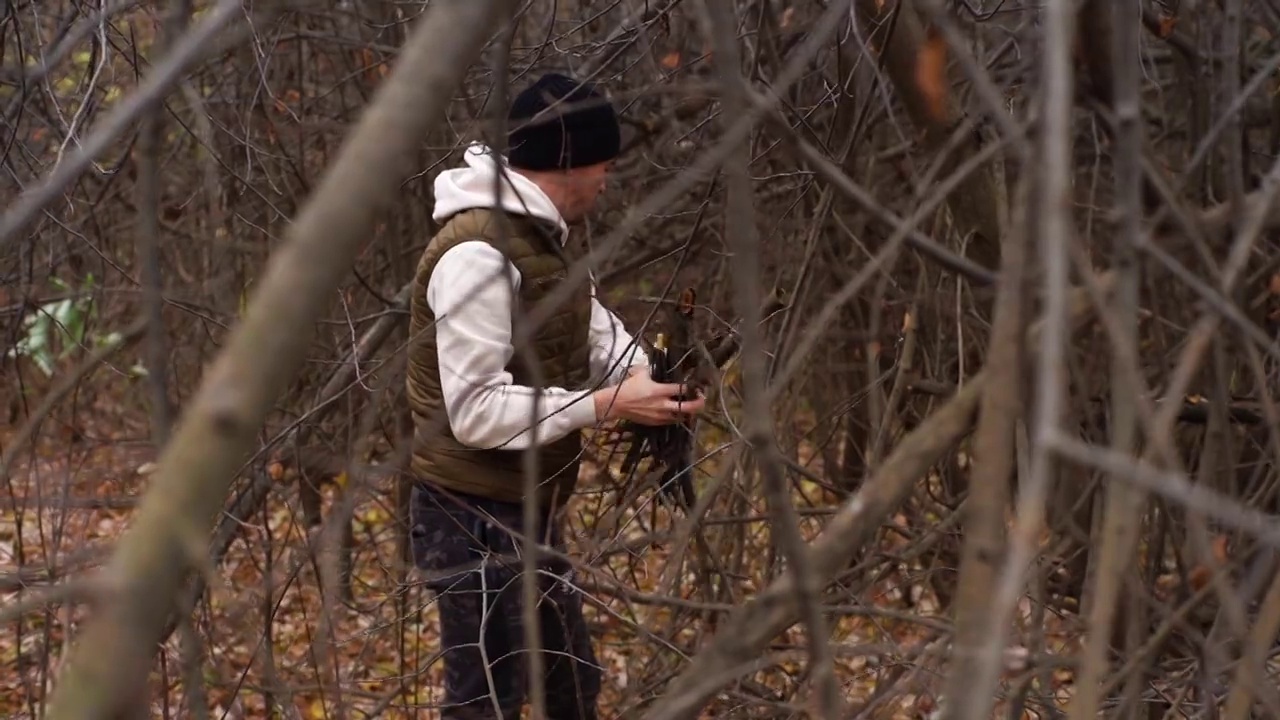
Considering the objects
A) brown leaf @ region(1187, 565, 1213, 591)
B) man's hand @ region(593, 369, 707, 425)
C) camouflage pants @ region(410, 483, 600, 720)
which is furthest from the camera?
camouflage pants @ region(410, 483, 600, 720)

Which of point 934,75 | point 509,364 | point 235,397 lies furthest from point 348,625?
point 235,397

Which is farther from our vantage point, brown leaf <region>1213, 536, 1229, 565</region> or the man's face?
the man's face

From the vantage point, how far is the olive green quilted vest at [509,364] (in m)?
2.87

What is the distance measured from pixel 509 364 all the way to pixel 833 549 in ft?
5.63

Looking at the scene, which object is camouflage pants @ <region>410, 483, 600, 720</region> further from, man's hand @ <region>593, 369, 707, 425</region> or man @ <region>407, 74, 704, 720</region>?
man's hand @ <region>593, 369, 707, 425</region>

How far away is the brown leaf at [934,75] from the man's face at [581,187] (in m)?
0.69

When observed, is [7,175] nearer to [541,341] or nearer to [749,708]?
[541,341]

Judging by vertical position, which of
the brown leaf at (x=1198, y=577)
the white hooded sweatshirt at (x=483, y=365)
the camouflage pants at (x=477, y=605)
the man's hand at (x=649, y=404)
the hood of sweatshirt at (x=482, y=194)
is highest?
the hood of sweatshirt at (x=482, y=194)

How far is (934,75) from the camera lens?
7.27 ft

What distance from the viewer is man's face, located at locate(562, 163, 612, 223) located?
9.64 ft

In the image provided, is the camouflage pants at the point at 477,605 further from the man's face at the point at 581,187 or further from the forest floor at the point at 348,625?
the man's face at the point at 581,187

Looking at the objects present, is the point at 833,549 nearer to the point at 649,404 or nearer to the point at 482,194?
the point at 649,404

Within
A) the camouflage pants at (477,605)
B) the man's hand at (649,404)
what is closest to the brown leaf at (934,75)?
the man's hand at (649,404)

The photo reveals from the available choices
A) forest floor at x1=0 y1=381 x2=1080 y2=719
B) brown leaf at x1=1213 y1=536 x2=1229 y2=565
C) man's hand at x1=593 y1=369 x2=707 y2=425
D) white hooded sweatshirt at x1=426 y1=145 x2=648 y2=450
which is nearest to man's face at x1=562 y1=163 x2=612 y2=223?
white hooded sweatshirt at x1=426 y1=145 x2=648 y2=450
